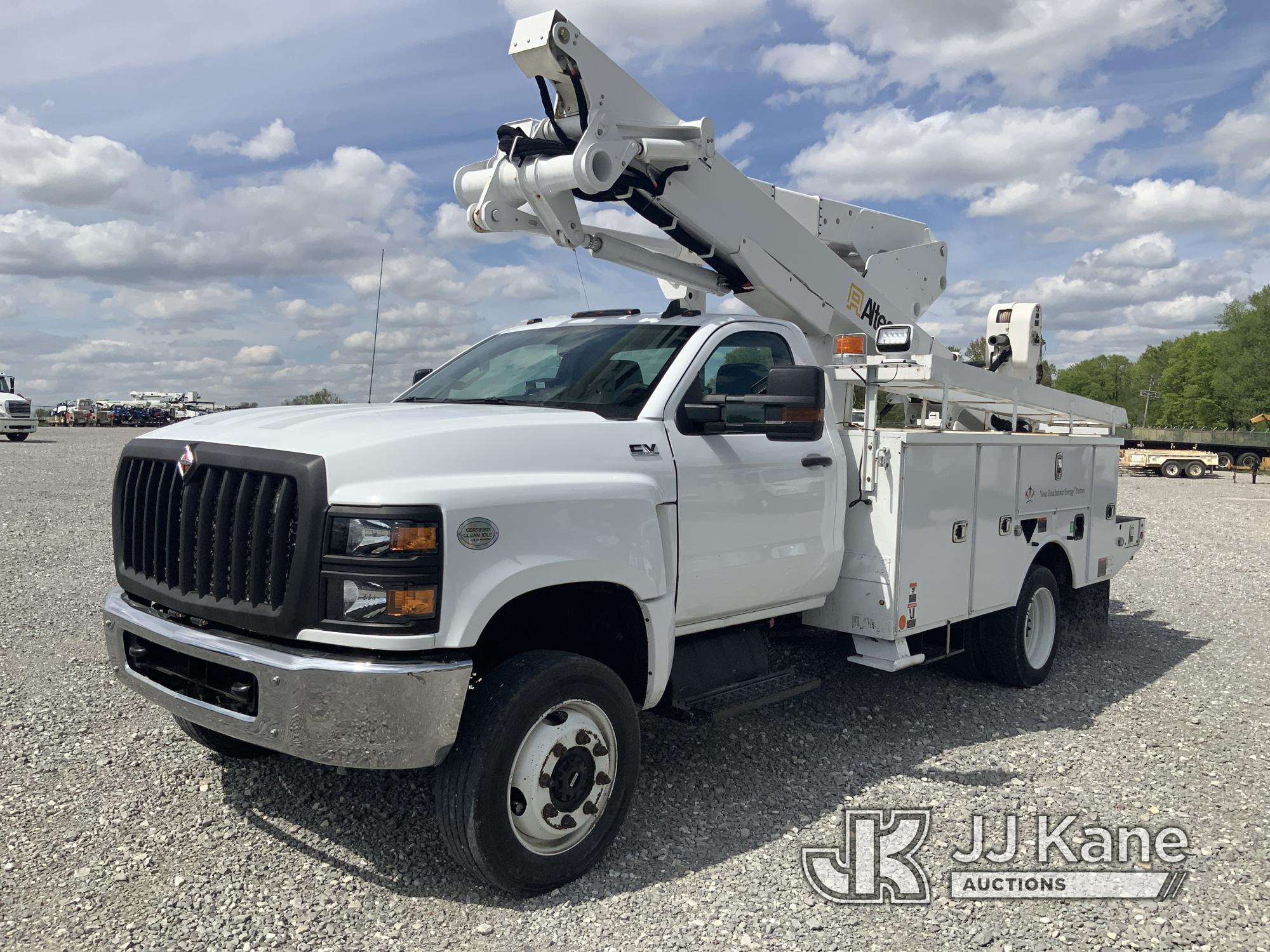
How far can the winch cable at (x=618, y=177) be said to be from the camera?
5.41 meters

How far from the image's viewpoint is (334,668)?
329 cm

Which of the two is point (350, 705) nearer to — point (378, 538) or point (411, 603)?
point (411, 603)

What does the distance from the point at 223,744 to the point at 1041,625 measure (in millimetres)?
5301

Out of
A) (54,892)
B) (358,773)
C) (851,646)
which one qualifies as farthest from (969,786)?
(54,892)

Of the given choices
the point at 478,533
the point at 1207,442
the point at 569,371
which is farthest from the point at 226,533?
the point at 1207,442

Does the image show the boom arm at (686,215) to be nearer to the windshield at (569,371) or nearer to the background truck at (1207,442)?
the windshield at (569,371)

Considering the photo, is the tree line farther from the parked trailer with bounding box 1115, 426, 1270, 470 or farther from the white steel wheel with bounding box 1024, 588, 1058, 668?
the white steel wheel with bounding box 1024, 588, 1058, 668

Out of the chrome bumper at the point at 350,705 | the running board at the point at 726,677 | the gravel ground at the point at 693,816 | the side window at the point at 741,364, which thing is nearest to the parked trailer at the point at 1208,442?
the gravel ground at the point at 693,816

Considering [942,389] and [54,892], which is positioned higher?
[942,389]

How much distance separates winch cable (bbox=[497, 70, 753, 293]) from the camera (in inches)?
213

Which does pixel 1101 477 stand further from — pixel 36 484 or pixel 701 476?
pixel 36 484

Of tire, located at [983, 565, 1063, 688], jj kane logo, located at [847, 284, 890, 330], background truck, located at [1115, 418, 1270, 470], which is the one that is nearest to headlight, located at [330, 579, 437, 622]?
tire, located at [983, 565, 1063, 688]

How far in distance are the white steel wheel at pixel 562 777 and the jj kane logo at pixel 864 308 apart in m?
4.27

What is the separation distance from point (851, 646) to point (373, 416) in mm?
3158
